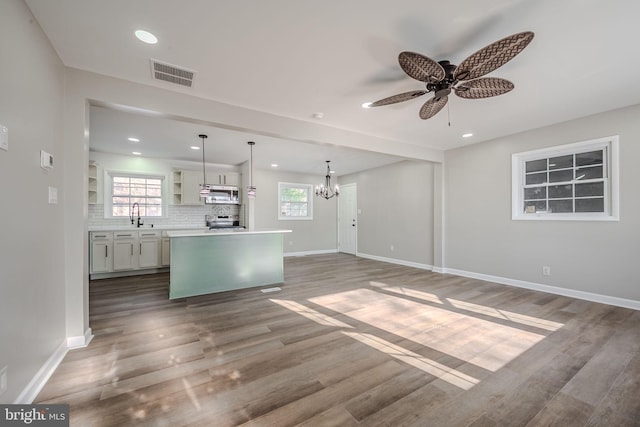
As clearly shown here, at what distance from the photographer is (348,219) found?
8.38 m

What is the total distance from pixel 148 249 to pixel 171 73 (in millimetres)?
4233

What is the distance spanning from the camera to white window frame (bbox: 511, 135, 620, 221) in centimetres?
346

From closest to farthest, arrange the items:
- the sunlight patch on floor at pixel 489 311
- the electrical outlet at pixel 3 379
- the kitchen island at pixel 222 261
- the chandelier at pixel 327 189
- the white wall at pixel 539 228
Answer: the electrical outlet at pixel 3 379, the sunlight patch on floor at pixel 489 311, the white wall at pixel 539 228, the kitchen island at pixel 222 261, the chandelier at pixel 327 189

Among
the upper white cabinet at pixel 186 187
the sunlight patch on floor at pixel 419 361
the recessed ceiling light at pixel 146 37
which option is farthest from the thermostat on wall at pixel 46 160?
the upper white cabinet at pixel 186 187

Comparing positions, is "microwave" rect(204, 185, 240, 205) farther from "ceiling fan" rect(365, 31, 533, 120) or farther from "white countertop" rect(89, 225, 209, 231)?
"ceiling fan" rect(365, 31, 533, 120)

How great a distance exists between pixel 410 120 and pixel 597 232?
3107mm

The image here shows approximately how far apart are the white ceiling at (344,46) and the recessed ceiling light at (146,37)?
0.15 ft

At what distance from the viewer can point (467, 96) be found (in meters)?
2.47

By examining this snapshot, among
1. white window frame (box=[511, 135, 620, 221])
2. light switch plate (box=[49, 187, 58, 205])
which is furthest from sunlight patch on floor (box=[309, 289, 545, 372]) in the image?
light switch plate (box=[49, 187, 58, 205])

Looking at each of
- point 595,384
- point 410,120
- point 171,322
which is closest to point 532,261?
point 595,384

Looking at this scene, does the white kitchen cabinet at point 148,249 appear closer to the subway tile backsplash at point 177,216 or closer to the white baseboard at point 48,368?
the subway tile backsplash at point 177,216

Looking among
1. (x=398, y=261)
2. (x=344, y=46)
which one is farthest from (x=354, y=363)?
(x=398, y=261)

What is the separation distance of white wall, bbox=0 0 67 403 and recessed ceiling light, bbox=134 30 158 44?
63 centimetres

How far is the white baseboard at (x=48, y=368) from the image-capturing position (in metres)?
1.65
